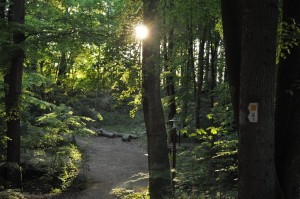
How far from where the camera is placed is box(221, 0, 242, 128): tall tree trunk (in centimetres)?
391

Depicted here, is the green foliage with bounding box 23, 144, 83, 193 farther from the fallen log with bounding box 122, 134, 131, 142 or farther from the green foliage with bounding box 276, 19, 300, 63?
the fallen log with bounding box 122, 134, 131, 142

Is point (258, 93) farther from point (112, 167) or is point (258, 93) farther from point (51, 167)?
point (112, 167)

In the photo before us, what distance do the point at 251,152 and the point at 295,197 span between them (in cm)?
111

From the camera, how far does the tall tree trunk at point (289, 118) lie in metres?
4.01

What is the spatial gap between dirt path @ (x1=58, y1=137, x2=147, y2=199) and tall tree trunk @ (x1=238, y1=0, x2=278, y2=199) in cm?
536

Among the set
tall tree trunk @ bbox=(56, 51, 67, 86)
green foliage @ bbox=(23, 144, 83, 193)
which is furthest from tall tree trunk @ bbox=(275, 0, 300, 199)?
green foliage @ bbox=(23, 144, 83, 193)

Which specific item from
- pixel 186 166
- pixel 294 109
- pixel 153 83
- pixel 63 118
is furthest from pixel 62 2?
pixel 294 109

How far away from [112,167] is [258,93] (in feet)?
42.2

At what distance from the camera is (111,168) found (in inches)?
600

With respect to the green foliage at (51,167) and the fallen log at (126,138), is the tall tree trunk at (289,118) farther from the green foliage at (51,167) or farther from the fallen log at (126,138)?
the fallen log at (126,138)

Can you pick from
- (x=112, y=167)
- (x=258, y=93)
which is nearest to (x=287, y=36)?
(x=258, y=93)

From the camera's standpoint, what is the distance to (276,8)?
334 centimetres

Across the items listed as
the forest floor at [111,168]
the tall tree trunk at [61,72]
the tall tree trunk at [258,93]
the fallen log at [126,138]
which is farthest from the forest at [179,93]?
the fallen log at [126,138]

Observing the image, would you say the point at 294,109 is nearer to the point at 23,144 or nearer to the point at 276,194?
the point at 276,194
